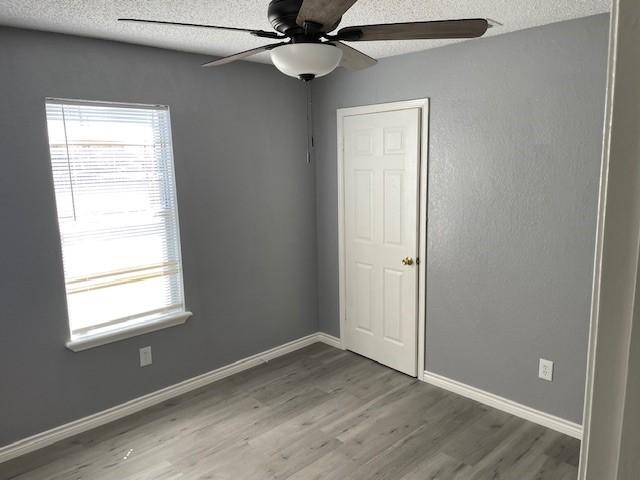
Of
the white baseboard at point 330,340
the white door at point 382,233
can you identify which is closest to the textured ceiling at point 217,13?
the white door at point 382,233

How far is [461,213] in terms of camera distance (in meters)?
3.25

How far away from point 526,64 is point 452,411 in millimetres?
2292

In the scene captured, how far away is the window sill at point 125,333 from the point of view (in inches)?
116

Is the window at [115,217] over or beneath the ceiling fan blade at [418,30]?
beneath

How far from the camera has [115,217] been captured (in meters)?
3.08

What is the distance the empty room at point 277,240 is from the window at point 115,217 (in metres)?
0.01

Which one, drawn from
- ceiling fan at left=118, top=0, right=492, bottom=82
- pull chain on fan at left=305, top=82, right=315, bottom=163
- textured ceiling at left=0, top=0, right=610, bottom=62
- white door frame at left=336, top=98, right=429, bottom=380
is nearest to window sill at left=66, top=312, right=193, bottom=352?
white door frame at left=336, top=98, right=429, bottom=380

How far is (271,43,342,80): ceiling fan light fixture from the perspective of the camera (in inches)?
64.0

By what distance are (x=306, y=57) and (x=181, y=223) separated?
2049mm

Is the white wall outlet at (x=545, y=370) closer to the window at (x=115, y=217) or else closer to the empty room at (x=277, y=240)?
the empty room at (x=277, y=240)

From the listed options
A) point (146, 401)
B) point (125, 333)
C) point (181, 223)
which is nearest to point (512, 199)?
point (181, 223)

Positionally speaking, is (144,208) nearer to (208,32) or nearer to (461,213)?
(208,32)

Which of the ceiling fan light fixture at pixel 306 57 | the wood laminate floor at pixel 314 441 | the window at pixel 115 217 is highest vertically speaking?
the ceiling fan light fixture at pixel 306 57

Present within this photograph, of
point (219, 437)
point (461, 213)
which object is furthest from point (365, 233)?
point (219, 437)
